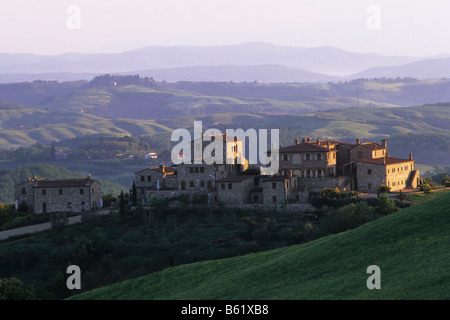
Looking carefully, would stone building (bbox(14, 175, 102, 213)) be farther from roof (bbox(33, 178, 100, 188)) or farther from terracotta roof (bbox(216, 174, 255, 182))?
terracotta roof (bbox(216, 174, 255, 182))

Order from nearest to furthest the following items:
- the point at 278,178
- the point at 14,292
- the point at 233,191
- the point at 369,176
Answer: the point at 14,292 < the point at 278,178 < the point at 233,191 < the point at 369,176

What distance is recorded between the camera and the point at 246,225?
2356 inches

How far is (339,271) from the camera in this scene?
108 ft

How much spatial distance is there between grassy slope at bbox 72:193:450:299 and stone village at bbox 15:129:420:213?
21210mm

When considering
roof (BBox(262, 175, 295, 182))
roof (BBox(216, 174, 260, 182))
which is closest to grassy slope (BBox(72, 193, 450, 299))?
roof (BBox(262, 175, 295, 182))

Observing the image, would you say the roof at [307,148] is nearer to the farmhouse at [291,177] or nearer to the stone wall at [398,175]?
the farmhouse at [291,177]

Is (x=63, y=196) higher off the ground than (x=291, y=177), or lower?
lower

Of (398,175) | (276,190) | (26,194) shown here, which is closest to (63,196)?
(26,194)

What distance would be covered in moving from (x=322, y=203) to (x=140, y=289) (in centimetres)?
2661

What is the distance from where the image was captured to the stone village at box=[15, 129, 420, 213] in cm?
6588

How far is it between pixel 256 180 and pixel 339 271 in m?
→ 35.6

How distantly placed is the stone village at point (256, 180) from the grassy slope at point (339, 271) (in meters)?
21.2

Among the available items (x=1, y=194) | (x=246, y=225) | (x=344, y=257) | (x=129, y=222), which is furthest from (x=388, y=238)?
(x=1, y=194)

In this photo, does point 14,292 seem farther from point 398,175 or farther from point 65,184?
point 398,175
